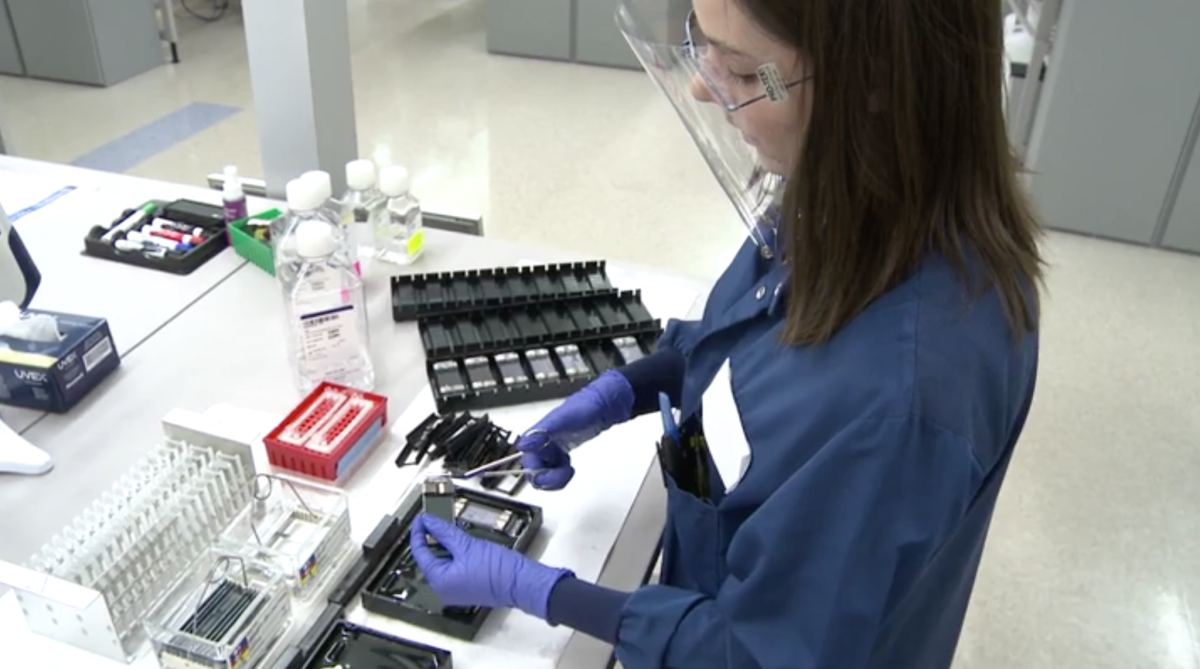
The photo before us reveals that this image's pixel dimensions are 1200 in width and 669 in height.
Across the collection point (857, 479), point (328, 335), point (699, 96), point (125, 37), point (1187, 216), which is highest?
point (699, 96)

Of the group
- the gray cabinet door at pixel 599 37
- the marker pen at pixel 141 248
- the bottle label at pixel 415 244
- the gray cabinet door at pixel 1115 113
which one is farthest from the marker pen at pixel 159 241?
the gray cabinet door at pixel 599 37

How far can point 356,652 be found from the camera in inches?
36.6

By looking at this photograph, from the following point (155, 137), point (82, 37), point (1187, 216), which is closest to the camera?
point (1187, 216)

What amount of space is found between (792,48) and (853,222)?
0.15m

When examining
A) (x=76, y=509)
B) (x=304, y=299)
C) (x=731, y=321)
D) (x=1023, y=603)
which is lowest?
(x=1023, y=603)

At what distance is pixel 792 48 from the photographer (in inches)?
30.4

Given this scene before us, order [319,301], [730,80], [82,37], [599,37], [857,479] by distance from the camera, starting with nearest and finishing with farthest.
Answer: [857,479] → [730,80] → [319,301] → [82,37] → [599,37]

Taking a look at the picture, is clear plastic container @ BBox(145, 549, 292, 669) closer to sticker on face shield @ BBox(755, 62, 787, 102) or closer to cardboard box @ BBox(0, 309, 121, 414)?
cardboard box @ BBox(0, 309, 121, 414)

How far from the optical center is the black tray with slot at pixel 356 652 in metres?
0.91

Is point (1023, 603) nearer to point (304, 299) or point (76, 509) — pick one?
point (304, 299)

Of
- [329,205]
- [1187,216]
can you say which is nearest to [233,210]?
[329,205]

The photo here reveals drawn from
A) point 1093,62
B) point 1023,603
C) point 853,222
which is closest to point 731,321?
point 853,222

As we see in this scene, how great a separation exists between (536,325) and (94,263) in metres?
0.79

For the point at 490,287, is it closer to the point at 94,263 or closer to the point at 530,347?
the point at 530,347
